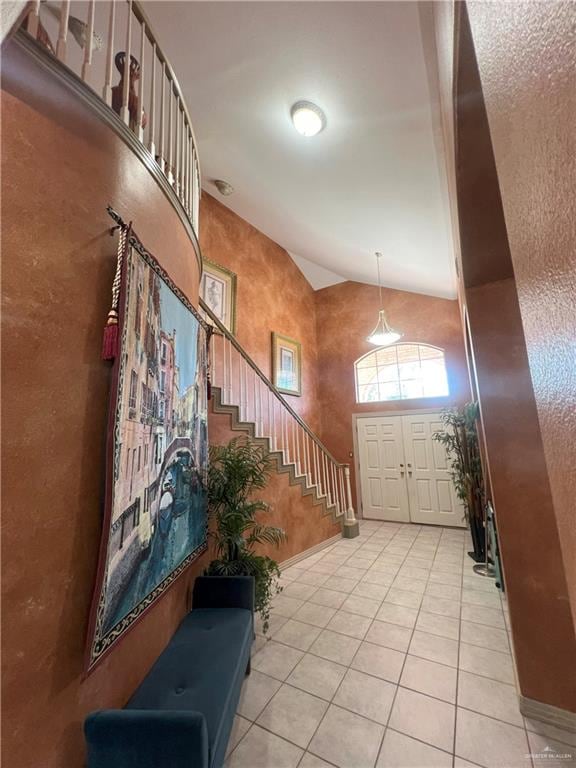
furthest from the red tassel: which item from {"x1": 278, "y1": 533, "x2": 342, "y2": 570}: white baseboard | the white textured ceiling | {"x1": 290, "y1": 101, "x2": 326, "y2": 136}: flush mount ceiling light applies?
{"x1": 278, "y1": 533, "x2": 342, "y2": 570}: white baseboard

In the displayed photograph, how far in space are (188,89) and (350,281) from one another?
4.37 meters

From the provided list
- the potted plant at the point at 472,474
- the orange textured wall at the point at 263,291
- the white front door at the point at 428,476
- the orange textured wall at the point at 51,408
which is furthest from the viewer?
the white front door at the point at 428,476

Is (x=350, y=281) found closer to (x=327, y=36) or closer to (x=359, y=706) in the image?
(x=327, y=36)

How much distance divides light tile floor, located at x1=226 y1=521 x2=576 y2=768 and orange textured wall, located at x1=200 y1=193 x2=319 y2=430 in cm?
327

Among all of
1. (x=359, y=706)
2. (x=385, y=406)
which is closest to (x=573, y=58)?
(x=359, y=706)

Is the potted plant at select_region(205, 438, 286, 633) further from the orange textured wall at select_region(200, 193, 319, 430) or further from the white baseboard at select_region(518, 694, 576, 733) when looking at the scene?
the orange textured wall at select_region(200, 193, 319, 430)

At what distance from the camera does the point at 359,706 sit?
5.58 ft

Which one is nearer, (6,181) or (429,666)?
(6,181)

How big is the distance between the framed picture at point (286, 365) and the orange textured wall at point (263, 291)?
11 centimetres

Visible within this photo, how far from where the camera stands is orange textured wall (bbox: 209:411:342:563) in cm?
298

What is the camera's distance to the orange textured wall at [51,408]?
3.01ft

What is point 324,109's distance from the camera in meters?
2.29

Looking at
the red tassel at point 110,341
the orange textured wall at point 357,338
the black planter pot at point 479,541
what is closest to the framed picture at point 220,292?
the orange textured wall at point 357,338

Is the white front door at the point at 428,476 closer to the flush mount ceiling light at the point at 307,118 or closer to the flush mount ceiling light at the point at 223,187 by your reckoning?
the flush mount ceiling light at the point at 307,118
